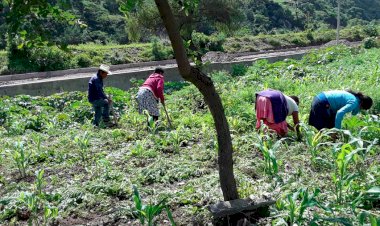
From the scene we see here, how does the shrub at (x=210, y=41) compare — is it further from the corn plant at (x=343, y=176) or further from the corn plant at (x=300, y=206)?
the corn plant at (x=300, y=206)

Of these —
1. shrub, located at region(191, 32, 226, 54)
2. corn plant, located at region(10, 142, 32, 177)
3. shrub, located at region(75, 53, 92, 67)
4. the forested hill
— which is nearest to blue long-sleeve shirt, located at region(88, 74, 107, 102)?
the forested hill

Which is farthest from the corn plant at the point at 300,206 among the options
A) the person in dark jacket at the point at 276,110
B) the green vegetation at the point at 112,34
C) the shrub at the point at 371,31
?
the shrub at the point at 371,31

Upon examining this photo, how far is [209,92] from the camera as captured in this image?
13.2 feet

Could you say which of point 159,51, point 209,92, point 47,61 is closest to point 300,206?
point 209,92

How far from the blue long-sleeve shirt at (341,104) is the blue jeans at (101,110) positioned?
4688 millimetres

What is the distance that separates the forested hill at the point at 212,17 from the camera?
26797 millimetres

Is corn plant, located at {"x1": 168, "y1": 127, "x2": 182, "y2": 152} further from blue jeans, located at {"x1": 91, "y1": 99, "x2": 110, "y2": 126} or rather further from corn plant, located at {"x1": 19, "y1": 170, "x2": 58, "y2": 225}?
blue jeans, located at {"x1": 91, "y1": 99, "x2": 110, "y2": 126}

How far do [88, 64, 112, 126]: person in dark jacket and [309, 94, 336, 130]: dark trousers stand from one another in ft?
14.3

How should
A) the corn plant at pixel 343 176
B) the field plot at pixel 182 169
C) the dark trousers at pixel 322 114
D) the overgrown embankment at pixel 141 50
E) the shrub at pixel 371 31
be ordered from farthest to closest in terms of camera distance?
the shrub at pixel 371 31 → the overgrown embankment at pixel 141 50 → the dark trousers at pixel 322 114 → the field plot at pixel 182 169 → the corn plant at pixel 343 176

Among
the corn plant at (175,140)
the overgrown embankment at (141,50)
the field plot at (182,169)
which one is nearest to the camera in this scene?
the field plot at (182,169)

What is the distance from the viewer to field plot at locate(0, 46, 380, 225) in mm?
4258

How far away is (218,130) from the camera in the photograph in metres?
4.15

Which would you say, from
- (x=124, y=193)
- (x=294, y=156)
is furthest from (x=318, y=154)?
(x=124, y=193)

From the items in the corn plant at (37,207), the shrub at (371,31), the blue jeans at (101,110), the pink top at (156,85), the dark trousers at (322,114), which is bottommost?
the corn plant at (37,207)
